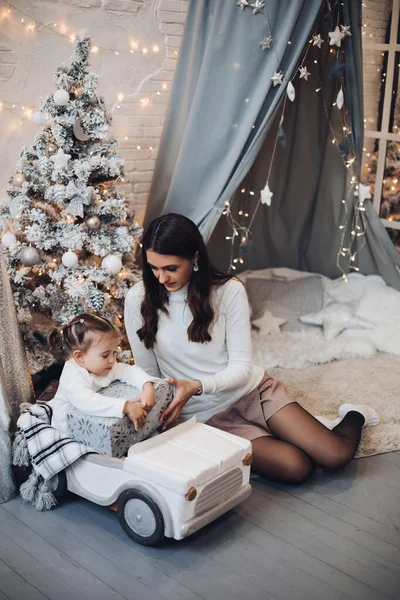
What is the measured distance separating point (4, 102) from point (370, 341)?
215cm

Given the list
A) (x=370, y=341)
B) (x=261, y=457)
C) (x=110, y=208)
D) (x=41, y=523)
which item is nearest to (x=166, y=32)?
(x=110, y=208)

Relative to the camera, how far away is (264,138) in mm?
3314

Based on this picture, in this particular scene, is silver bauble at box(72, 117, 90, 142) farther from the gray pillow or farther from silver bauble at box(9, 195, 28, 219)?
the gray pillow

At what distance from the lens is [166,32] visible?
11.7 feet

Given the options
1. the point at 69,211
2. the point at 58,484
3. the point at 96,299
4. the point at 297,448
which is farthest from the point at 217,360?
the point at 69,211

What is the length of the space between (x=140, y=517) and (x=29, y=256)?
120 centimetres

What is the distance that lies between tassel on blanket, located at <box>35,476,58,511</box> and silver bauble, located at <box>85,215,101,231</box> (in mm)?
1058

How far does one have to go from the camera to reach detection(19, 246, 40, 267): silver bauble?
2842 millimetres

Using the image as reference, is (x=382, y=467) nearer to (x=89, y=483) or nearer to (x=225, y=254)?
(x=89, y=483)

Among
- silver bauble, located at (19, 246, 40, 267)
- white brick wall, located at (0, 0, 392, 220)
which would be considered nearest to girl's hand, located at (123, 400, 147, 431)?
silver bauble, located at (19, 246, 40, 267)

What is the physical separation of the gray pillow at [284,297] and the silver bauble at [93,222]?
1.43m

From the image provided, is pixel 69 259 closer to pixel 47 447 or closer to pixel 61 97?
pixel 61 97

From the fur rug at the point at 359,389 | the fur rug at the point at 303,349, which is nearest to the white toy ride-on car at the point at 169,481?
the fur rug at the point at 359,389

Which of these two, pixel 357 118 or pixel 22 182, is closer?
pixel 22 182
